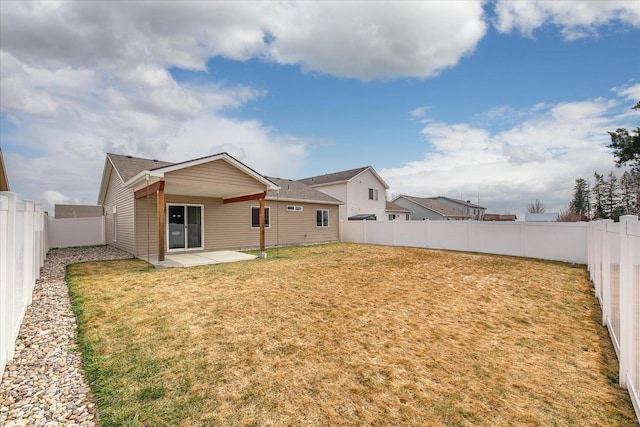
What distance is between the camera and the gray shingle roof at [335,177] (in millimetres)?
24406

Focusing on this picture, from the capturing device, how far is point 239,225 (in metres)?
13.9

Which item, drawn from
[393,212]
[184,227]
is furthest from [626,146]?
[184,227]

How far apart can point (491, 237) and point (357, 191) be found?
1274 cm

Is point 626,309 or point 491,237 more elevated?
point 626,309

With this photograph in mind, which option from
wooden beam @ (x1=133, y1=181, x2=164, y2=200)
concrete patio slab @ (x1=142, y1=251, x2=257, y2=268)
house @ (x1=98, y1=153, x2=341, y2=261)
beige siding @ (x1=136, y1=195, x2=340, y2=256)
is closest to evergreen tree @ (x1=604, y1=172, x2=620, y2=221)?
beige siding @ (x1=136, y1=195, x2=340, y2=256)

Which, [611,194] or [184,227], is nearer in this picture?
[184,227]

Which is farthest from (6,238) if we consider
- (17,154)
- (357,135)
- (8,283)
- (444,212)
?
(444,212)

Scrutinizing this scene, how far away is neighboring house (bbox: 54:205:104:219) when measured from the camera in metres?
23.6

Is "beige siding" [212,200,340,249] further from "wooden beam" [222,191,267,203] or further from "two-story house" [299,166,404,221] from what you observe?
"two-story house" [299,166,404,221]

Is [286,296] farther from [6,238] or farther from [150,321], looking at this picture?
[6,238]

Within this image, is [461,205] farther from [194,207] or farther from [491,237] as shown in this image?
[194,207]

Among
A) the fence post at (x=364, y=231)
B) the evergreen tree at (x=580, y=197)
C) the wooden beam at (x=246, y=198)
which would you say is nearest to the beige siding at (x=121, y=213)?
the wooden beam at (x=246, y=198)

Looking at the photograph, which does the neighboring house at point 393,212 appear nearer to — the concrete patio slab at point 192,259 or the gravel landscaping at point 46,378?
the concrete patio slab at point 192,259

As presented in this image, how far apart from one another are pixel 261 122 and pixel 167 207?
737 cm
